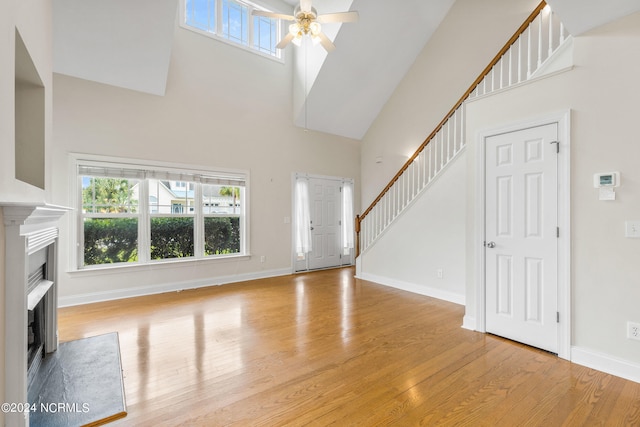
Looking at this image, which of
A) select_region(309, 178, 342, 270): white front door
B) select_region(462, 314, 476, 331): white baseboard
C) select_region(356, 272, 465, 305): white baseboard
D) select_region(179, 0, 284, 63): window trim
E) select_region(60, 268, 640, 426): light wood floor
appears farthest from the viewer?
select_region(309, 178, 342, 270): white front door

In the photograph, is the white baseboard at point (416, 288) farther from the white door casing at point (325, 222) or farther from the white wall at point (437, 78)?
the white wall at point (437, 78)

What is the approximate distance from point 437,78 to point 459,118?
1336 millimetres

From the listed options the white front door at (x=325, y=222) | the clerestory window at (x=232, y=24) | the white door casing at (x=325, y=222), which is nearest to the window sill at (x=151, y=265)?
the white door casing at (x=325, y=222)

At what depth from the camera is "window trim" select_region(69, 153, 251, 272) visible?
4.13m

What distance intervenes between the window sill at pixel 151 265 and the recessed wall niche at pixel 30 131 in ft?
7.47

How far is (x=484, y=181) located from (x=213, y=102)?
4.58 m

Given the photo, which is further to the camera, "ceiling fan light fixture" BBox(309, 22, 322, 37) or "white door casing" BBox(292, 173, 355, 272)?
"white door casing" BBox(292, 173, 355, 272)

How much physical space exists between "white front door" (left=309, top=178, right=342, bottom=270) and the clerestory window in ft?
9.72

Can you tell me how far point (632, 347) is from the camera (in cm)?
224

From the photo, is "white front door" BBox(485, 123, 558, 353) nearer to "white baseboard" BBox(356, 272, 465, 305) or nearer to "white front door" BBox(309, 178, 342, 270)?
"white baseboard" BBox(356, 272, 465, 305)

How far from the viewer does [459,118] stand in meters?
5.16

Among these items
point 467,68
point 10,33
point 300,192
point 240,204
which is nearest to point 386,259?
point 300,192

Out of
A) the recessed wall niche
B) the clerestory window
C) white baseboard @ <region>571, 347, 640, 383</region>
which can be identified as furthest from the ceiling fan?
white baseboard @ <region>571, 347, 640, 383</region>

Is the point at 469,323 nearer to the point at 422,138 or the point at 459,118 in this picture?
the point at 459,118
